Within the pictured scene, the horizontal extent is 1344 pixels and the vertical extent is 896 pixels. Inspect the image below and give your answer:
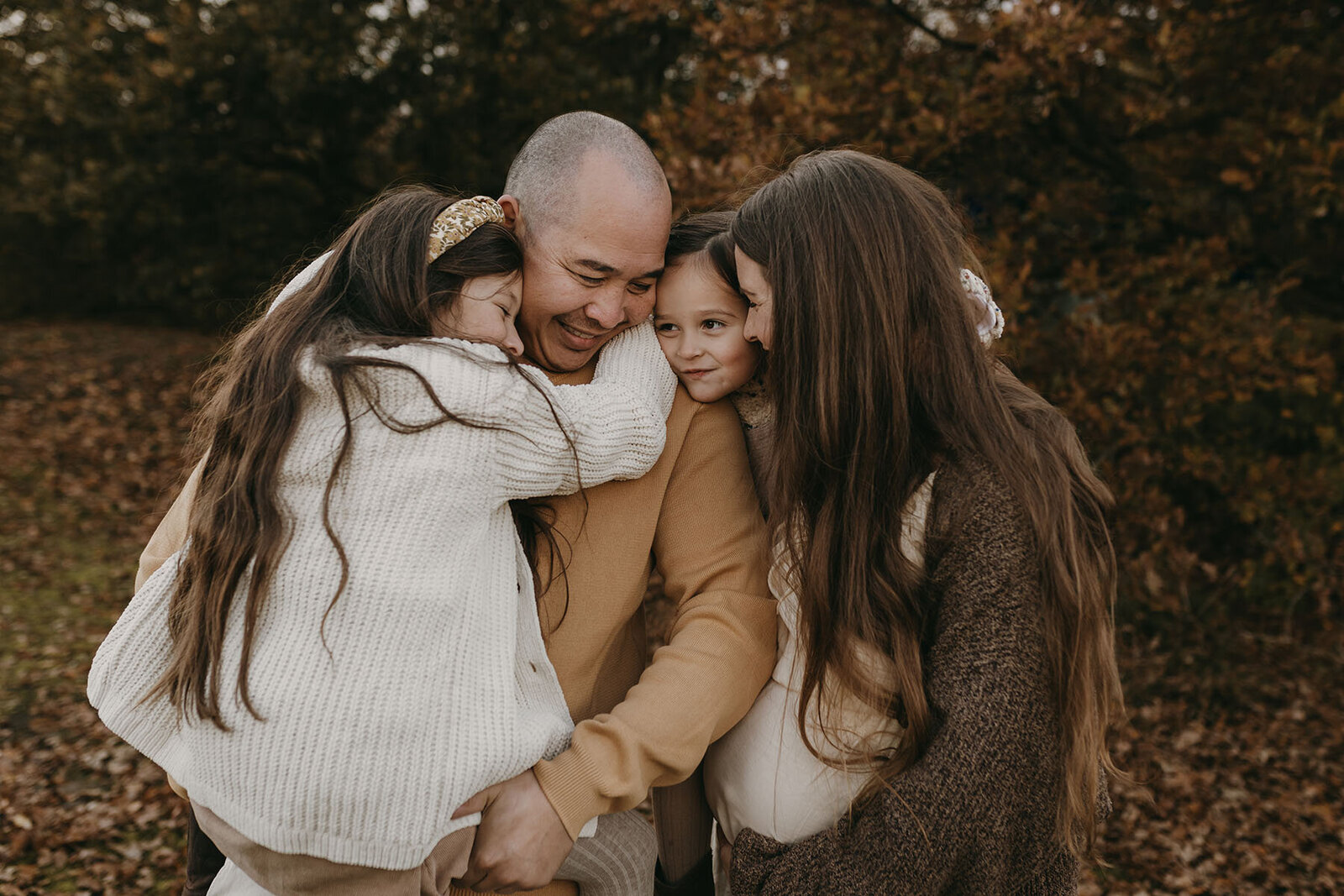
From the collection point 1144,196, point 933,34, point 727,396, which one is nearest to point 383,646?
point 727,396

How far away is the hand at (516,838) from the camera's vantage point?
1.79 meters

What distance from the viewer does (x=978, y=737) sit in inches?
72.0

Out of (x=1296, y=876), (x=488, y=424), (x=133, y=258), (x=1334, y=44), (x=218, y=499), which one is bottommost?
(x=1296, y=876)

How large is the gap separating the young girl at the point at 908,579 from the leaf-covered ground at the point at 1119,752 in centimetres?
287

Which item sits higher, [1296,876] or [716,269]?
[716,269]

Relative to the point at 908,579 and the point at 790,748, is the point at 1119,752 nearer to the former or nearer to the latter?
the point at 790,748

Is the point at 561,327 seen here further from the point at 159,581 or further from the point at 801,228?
the point at 159,581

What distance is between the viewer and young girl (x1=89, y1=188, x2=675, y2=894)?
163 cm

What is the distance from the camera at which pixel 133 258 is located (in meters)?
10.8

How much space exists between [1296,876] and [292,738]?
464 centimetres

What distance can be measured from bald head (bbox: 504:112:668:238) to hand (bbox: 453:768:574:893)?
1.39m

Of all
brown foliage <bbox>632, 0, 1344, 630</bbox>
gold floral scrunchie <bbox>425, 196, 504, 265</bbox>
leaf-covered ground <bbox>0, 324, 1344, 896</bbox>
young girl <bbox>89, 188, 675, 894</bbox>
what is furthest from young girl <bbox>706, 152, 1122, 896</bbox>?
leaf-covered ground <bbox>0, 324, 1344, 896</bbox>

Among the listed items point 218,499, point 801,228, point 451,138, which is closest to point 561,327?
point 801,228

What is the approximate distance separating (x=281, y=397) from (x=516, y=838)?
954 mm
